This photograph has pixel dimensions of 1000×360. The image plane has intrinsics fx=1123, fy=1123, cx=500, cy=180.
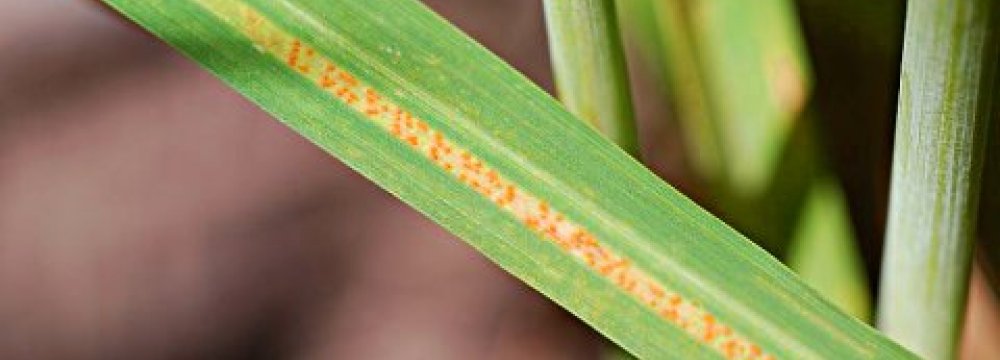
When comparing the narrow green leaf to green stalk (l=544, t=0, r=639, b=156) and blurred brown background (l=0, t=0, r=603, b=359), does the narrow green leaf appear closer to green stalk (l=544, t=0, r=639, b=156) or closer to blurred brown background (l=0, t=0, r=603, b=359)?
green stalk (l=544, t=0, r=639, b=156)

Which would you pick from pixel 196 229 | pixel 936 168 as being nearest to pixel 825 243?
pixel 936 168

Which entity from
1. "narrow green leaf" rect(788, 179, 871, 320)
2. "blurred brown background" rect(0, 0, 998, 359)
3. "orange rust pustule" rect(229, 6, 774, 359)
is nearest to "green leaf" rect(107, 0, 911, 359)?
"orange rust pustule" rect(229, 6, 774, 359)

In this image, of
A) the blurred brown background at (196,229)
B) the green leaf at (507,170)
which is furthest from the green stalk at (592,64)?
the blurred brown background at (196,229)

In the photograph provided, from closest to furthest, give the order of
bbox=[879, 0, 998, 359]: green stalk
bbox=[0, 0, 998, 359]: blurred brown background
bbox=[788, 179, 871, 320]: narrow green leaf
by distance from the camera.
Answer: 1. bbox=[879, 0, 998, 359]: green stalk
2. bbox=[788, 179, 871, 320]: narrow green leaf
3. bbox=[0, 0, 998, 359]: blurred brown background

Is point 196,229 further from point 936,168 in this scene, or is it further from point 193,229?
point 936,168

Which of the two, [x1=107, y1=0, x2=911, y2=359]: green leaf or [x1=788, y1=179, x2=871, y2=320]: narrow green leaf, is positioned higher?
[x1=107, y1=0, x2=911, y2=359]: green leaf

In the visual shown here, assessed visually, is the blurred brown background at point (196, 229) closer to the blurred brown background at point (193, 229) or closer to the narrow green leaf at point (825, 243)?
the blurred brown background at point (193, 229)

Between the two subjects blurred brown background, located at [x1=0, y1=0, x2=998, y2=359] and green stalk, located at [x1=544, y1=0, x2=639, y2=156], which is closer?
green stalk, located at [x1=544, y1=0, x2=639, y2=156]
